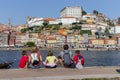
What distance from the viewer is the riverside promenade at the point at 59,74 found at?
8.48 m

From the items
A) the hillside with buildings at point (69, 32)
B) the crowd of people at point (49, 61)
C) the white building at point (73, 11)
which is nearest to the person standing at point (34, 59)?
the crowd of people at point (49, 61)

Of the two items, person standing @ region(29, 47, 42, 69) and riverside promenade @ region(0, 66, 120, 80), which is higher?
person standing @ region(29, 47, 42, 69)

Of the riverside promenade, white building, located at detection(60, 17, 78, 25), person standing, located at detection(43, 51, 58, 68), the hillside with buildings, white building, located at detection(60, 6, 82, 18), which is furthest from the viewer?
white building, located at detection(60, 6, 82, 18)

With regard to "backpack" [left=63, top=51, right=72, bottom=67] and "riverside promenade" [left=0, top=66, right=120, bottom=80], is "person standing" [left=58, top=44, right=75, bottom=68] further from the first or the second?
"riverside promenade" [left=0, top=66, right=120, bottom=80]

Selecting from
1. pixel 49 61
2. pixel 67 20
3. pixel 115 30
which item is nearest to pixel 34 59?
pixel 49 61

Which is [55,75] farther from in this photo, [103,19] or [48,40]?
[103,19]

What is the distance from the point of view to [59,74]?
29.8 ft

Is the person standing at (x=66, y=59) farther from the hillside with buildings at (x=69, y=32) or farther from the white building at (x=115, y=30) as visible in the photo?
the white building at (x=115, y=30)

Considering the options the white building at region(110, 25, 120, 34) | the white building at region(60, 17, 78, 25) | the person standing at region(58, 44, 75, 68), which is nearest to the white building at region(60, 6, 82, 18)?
the white building at region(60, 17, 78, 25)

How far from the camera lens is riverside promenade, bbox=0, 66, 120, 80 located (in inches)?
334

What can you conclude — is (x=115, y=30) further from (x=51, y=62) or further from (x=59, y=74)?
(x=59, y=74)

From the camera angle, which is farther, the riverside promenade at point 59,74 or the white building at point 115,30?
the white building at point 115,30

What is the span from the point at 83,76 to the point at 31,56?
223 cm

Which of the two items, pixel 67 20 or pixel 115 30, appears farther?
pixel 115 30
